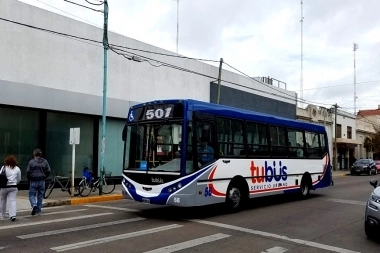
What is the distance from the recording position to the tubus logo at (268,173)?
1242 centimetres

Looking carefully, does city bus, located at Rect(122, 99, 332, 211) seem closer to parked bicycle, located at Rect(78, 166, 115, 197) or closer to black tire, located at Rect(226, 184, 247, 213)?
black tire, located at Rect(226, 184, 247, 213)

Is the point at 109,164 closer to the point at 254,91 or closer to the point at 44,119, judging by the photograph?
the point at 44,119

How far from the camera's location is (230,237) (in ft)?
27.1

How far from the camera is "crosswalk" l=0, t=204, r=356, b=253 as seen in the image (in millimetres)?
7332

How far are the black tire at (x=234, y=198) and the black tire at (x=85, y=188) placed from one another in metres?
6.49

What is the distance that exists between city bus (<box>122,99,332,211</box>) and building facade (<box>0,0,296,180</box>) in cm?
773

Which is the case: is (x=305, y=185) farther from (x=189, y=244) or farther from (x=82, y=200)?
(x=189, y=244)

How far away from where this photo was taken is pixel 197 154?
33.9 ft

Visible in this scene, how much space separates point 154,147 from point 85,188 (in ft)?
20.7

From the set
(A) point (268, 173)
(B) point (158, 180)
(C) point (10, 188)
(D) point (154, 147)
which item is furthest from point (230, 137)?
(C) point (10, 188)

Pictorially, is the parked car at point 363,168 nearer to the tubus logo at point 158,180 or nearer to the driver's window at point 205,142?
the driver's window at point 205,142

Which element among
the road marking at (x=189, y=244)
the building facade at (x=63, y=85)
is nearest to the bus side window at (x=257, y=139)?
the road marking at (x=189, y=244)

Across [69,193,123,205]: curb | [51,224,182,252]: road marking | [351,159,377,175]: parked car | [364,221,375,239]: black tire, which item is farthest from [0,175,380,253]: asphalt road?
[351,159,377,175]: parked car

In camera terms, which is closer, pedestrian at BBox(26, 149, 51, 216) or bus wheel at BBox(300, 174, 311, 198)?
pedestrian at BBox(26, 149, 51, 216)
